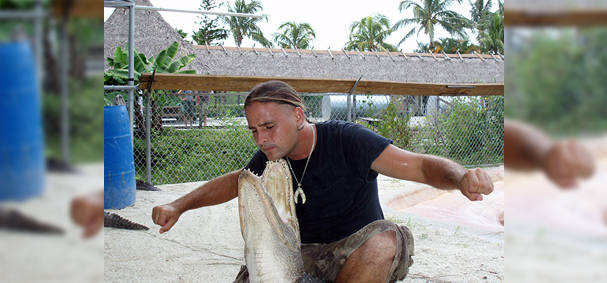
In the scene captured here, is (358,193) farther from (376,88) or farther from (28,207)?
(376,88)

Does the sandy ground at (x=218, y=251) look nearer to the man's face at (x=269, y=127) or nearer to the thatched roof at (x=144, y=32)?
the man's face at (x=269, y=127)

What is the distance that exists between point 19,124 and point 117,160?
184 inches

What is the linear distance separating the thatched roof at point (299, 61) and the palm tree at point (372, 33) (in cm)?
2225

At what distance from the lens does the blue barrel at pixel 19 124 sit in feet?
1.27

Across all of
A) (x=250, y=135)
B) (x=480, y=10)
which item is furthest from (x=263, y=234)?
(x=480, y=10)

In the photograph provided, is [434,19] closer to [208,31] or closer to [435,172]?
[208,31]

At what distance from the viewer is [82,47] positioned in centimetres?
45

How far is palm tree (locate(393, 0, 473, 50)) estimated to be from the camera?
130 feet

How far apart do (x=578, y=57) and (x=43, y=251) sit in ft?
1.80

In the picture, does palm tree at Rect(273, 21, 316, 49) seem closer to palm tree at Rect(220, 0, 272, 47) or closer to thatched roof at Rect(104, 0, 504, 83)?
palm tree at Rect(220, 0, 272, 47)

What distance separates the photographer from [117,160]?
15.6 feet

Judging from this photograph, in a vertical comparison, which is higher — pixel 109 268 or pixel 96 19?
pixel 96 19

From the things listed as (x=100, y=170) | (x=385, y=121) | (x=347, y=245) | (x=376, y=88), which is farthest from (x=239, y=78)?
(x=100, y=170)

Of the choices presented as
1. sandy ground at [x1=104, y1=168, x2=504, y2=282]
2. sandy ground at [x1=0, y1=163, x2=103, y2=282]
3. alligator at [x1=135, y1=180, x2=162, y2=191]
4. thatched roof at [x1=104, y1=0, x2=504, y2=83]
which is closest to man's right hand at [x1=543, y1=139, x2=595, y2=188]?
sandy ground at [x1=0, y1=163, x2=103, y2=282]
